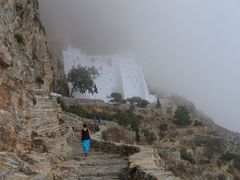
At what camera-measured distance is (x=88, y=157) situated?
1702 cm

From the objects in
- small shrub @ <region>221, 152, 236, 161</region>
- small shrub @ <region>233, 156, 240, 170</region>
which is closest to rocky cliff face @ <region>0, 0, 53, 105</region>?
small shrub @ <region>221, 152, 236, 161</region>

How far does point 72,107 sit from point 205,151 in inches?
652

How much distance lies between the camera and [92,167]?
14.7m

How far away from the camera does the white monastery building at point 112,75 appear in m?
96.1

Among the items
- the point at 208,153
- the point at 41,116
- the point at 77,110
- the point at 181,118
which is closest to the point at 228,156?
the point at 208,153

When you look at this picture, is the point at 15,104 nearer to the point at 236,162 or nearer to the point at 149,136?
the point at 149,136

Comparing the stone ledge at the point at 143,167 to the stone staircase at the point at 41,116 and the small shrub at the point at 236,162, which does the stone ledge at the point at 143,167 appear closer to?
the stone staircase at the point at 41,116

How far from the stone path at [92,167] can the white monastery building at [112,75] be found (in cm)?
7395

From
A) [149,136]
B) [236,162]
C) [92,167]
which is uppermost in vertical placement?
[149,136]

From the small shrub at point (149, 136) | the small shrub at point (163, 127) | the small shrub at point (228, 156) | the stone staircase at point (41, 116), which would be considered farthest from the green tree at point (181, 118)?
the stone staircase at point (41, 116)

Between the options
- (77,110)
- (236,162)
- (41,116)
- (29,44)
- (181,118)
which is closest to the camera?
(41,116)

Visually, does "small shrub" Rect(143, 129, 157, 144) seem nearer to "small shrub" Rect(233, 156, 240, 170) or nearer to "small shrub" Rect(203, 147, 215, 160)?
"small shrub" Rect(203, 147, 215, 160)

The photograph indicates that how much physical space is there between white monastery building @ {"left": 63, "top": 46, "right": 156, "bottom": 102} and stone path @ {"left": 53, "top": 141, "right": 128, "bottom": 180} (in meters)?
73.9

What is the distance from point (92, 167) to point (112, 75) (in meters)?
88.8
